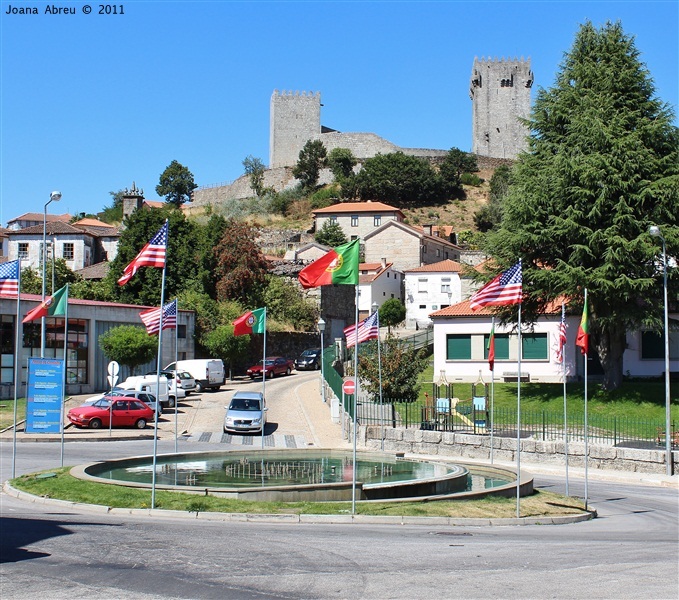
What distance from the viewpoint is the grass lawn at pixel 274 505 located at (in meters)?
17.6

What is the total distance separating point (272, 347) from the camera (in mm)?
66000

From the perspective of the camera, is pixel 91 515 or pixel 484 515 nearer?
pixel 91 515

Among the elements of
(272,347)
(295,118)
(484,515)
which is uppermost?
(295,118)

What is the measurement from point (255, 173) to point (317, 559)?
5154 inches

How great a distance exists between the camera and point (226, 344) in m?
56.0

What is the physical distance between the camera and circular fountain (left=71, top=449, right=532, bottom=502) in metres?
19.1

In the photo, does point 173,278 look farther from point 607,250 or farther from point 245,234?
point 607,250

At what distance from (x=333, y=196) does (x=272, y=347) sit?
60.5m

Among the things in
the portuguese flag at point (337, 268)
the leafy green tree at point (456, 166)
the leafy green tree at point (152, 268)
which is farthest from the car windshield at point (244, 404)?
the leafy green tree at point (456, 166)

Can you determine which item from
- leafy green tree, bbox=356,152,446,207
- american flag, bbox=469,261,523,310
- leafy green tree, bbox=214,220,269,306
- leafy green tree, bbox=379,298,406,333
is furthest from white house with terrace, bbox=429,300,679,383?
leafy green tree, bbox=356,152,446,207

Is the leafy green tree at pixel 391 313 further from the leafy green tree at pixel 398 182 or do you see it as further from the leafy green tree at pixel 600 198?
the leafy green tree at pixel 398 182

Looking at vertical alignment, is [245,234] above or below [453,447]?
above

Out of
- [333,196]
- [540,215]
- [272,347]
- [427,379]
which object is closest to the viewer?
[540,215]

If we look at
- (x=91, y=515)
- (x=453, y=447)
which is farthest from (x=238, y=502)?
(x=453, y=447)
